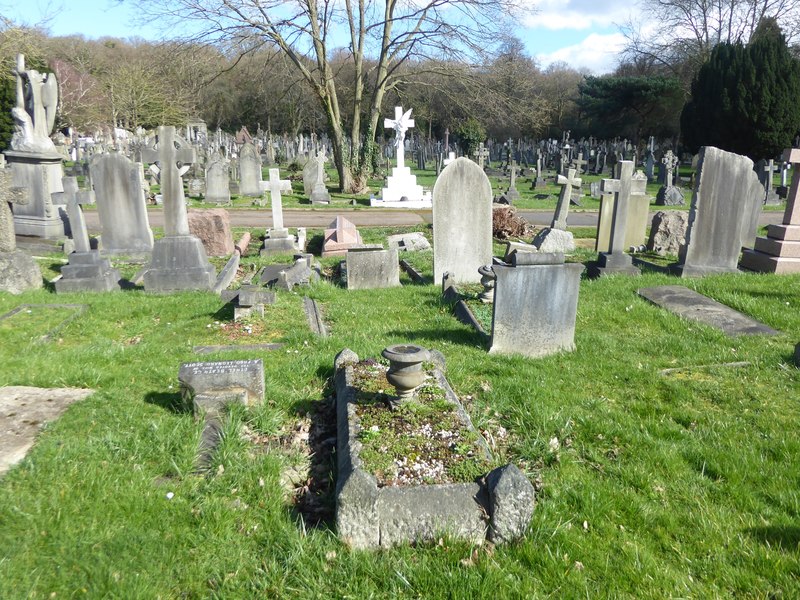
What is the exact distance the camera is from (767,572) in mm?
2730

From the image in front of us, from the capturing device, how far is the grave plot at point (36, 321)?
6.41 metres

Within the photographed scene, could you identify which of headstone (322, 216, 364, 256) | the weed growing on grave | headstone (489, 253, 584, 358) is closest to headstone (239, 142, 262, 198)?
headstone (322, 216, 364, 256)

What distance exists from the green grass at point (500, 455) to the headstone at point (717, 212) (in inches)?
122

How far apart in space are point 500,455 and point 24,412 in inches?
140

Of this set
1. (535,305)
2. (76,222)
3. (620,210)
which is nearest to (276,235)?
(76,222)

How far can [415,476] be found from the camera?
10.6 feet

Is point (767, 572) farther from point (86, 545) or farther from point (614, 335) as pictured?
point (614, 335)

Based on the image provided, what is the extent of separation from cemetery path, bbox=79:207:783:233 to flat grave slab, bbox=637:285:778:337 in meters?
9.57

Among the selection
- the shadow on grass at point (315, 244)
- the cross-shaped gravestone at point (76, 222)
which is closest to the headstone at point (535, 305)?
the cross-shaped gravestone at point (76, 222)

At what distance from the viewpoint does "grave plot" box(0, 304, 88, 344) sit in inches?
252

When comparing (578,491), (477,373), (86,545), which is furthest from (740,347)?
(86,545)

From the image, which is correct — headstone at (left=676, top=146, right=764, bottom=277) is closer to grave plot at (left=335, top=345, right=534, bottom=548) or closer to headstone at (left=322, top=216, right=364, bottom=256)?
headstone at (left=322, top=216, right=364, bottom=256)

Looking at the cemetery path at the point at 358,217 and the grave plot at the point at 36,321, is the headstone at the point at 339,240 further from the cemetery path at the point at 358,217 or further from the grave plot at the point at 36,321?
the grave plot at the point at 36,321

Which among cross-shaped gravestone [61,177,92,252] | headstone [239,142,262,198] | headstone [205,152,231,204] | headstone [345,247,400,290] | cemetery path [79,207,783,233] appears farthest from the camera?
headstone [239,142,262,198]
